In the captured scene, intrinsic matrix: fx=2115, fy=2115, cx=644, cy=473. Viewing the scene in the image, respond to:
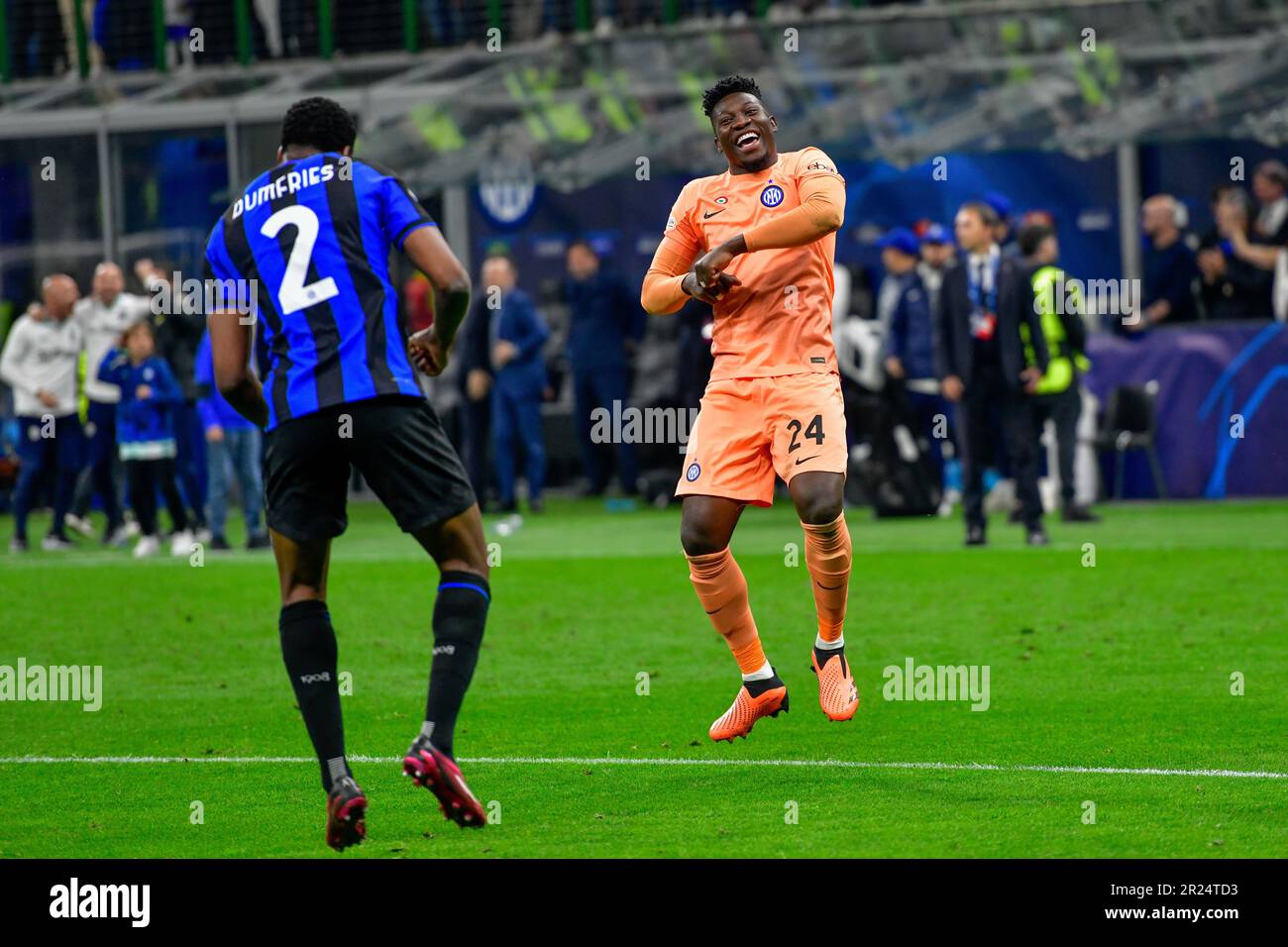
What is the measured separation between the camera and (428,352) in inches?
249

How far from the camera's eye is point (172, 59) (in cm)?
2673

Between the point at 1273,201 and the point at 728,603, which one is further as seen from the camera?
the point at 1273,201

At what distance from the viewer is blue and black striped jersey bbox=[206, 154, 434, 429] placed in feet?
20.1

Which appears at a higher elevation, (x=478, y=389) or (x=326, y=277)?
(x=326, y=277)

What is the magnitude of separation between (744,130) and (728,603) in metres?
1.76

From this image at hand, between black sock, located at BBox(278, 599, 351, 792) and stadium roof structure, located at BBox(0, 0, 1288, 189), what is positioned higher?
stadium roof structure, located at BBox(0, 0, 1288, 189)

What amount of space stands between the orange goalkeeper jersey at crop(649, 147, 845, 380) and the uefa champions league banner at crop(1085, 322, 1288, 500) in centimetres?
1082

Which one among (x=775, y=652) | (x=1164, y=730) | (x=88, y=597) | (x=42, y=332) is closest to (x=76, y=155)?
(x=42, y=332)

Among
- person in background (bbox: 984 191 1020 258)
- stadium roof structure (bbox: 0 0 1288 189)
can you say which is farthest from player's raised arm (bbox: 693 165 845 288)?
stadium roof structure (bbox: 0 0 1288 189)

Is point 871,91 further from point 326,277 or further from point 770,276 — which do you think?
point 326,277

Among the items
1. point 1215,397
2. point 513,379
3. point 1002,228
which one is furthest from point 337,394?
point 513,379
